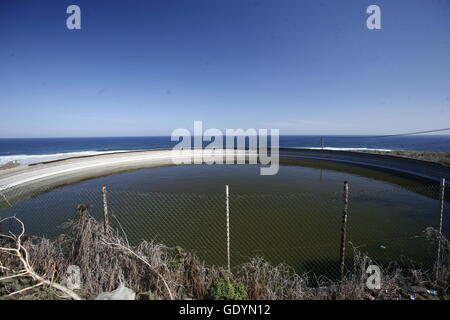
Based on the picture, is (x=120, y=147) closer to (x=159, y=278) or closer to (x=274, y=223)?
(x=274, y=223)

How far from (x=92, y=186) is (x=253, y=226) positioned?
9187mm

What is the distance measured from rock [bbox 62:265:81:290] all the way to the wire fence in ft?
4.62

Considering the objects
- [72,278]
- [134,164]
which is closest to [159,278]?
[72,278]

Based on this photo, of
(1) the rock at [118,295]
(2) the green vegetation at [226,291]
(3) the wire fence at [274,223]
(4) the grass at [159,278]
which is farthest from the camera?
(3) the wire fence at [274,223]

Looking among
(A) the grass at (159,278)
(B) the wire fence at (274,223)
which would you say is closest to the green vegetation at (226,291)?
(A) the grass at (159,278)

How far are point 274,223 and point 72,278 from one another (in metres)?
4.46

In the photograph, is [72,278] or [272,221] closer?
[72,278]

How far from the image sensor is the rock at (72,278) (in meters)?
2.26

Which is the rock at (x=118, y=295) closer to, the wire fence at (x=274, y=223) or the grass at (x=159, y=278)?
the grass at (x=159, y=278)

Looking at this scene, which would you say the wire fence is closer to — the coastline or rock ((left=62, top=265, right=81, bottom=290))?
rock ((left=62, top=265, right=81, bottom=290))

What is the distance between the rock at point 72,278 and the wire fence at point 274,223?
1.41 meters

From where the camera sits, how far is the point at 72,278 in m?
2.33
